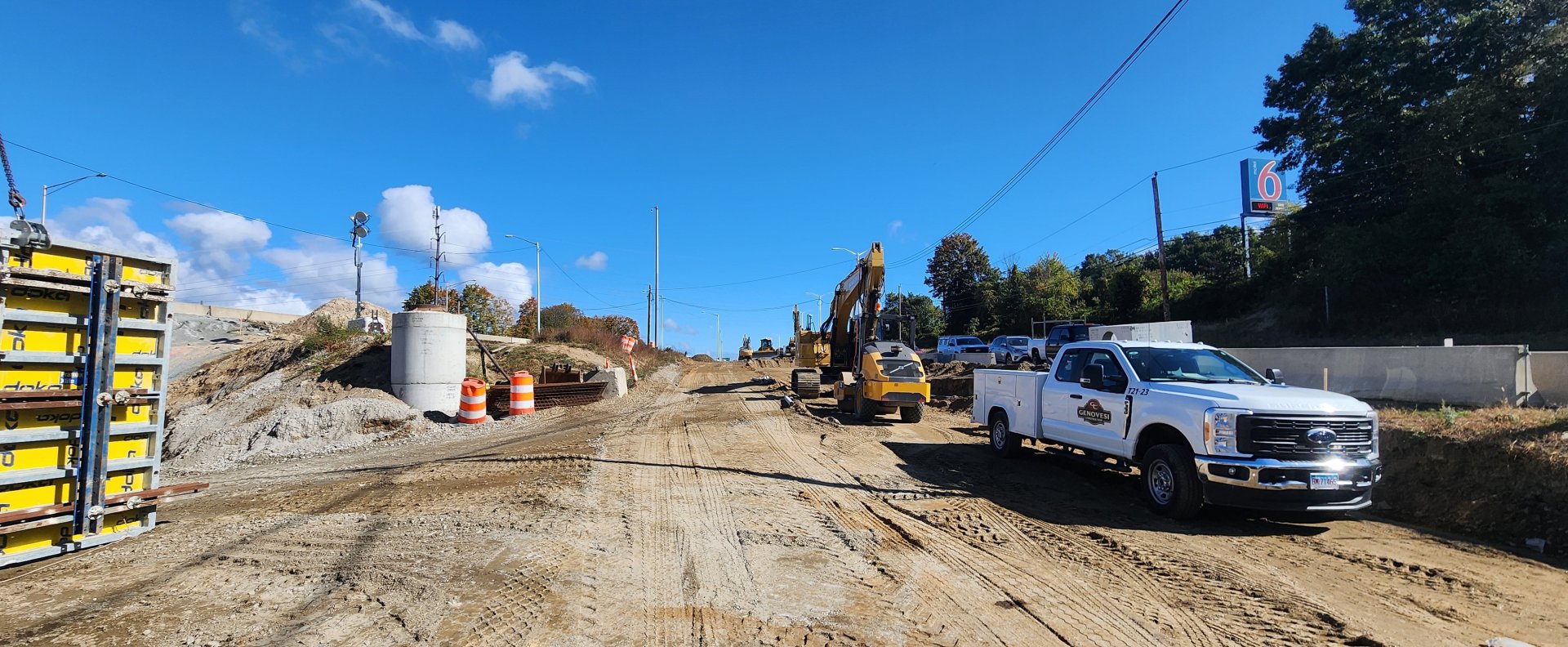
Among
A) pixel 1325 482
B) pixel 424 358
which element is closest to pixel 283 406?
pixel 424 358

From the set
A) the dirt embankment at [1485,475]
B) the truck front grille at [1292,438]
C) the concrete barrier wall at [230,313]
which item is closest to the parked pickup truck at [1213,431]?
the truck front grille at [1292,438]

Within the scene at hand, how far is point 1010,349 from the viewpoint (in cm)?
3369

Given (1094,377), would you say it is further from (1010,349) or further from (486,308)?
(486,308)

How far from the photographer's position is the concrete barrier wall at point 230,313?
48625 millimetres

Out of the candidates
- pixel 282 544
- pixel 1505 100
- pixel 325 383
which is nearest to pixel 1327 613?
pixel 282 544

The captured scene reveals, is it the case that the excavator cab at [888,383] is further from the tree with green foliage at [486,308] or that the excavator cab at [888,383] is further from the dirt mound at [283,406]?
the tree with green foliage at [486,308]

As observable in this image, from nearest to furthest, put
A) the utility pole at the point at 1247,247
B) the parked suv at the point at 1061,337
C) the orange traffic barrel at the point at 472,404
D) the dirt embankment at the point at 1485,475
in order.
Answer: the dirt embankment at the point at 1485,475
the orange traffic barrel at the point at 472,404
the parked suv at the point at 1061,337
the utility pole at the point at 1247,247

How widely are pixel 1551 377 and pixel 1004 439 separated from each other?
840 centimetres

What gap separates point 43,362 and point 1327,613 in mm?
9479

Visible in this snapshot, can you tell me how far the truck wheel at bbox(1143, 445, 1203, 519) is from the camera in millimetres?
6719

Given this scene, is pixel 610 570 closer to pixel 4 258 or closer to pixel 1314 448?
pixel 4 258

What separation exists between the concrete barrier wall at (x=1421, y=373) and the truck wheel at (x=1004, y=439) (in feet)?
Result: 24.9

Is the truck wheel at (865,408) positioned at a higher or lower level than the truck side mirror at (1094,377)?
lower

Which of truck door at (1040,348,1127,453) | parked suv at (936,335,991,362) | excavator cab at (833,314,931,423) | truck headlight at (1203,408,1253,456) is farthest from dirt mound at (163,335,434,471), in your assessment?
parked suv at (936,335,991,362)
